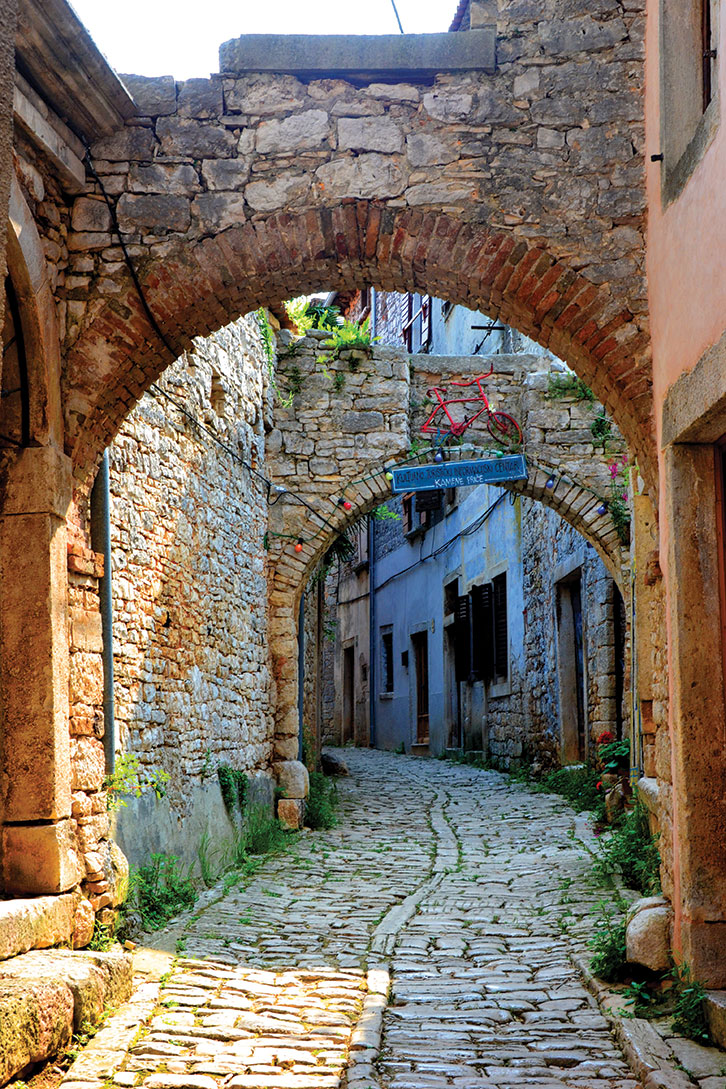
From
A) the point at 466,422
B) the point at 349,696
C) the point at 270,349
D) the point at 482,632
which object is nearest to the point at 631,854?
the point at 466,422

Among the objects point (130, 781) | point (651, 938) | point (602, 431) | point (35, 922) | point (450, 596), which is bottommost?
point (651, 938)

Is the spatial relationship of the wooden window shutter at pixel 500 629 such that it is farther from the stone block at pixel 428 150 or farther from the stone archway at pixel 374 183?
the stone block at pixel 428 150

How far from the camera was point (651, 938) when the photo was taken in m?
4.19

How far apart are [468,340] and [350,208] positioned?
11652 mm

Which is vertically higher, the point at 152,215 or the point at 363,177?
the point at 363,177

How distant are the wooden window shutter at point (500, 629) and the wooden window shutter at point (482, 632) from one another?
0.19 metres

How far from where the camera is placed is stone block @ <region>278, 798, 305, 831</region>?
957 cm

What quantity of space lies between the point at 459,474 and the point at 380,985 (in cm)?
613

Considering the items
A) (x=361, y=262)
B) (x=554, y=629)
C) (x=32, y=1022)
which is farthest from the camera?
(x=554, y=629)

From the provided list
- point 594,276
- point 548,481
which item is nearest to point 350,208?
point 594,276

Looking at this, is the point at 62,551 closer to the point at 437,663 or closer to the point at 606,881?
the point at 606,881

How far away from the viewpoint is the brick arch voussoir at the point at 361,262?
4.65 meters

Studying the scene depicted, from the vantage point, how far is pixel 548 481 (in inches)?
407

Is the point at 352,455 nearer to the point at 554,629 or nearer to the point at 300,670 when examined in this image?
the point at 300,670
